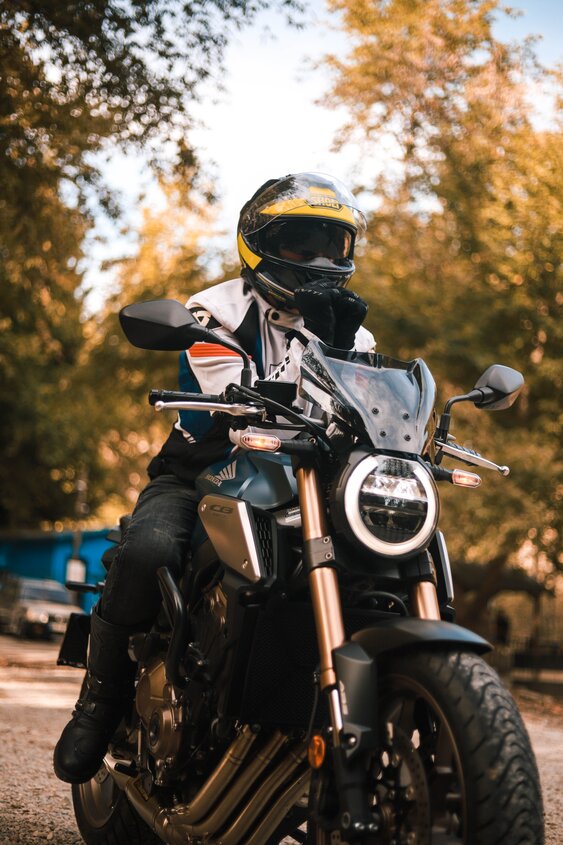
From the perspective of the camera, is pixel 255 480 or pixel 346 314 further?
pixel 346 314

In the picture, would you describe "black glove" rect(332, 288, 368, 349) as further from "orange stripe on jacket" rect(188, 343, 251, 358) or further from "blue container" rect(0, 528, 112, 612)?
"blue container" rect(0, 528, 112, 612)

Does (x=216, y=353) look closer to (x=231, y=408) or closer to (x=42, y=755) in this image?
(x=231, y=408)

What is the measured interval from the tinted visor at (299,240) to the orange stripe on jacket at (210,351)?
43 centimetres

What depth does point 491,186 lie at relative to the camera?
2262 centimetres

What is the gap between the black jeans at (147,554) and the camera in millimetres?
3789

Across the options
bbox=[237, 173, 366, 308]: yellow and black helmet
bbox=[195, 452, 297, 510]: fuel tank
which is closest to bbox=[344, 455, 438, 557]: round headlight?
bbox=[195, 452, 297, 510]: fuel tank

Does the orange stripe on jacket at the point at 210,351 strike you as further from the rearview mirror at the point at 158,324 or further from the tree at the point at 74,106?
the tree at the point at 74,106

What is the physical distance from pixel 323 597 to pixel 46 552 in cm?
3972

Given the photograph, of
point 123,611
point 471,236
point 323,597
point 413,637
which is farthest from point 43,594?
point 413,637

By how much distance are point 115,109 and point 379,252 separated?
48.5ft

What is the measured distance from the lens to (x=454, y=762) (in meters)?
2.58

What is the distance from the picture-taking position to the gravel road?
5023 mm

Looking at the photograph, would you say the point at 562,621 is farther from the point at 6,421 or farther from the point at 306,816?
the point at 306,816

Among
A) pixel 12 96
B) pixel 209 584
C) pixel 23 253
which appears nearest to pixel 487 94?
pixel 23 253
